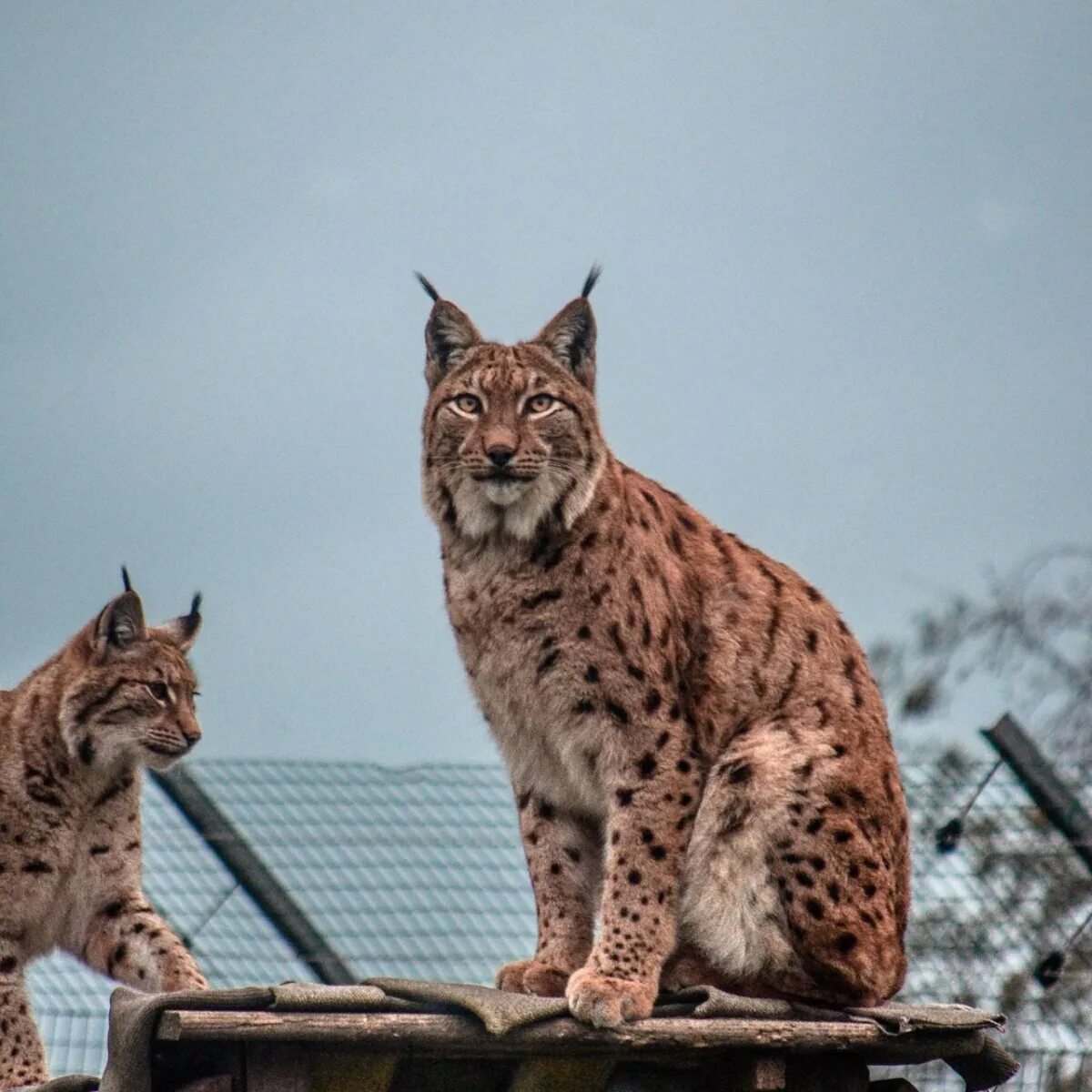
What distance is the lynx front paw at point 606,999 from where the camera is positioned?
565cm

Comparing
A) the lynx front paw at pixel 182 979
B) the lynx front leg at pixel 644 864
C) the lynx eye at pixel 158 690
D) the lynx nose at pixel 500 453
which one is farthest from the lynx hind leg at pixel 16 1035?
the lynx nose at pixel 500 453

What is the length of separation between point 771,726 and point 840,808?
33 centimetres

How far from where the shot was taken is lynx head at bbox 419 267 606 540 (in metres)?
6.38

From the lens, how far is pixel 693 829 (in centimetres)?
616

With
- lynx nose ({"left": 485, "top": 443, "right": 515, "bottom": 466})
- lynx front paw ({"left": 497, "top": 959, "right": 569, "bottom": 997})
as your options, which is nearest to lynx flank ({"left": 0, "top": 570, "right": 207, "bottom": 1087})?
lynx front paw ({"left": 497, "top": 959, "right": 569, "bottom": 997})

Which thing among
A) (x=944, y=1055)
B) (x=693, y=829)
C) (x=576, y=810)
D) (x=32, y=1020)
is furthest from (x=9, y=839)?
(x=944, y=1055)

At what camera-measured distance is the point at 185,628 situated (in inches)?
312

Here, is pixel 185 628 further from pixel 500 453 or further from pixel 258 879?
pixel 500 453

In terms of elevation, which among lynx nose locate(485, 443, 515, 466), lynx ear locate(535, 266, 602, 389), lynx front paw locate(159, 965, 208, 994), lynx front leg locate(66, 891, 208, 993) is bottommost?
lynx front paw locate(159, 965, 208, 994)

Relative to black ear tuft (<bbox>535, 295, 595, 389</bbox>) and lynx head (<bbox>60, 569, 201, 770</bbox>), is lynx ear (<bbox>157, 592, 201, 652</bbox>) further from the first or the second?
black ear tuft (<bbox>535, 295, 595, 389</bbox>)

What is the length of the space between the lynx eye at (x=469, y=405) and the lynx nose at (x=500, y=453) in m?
0.21

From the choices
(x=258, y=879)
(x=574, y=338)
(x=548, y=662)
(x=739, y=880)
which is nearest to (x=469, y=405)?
(x=574, y=338)

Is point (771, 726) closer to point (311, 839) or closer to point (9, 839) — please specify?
point (311, 839)

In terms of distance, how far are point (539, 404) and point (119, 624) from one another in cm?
200
